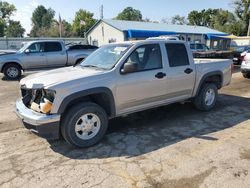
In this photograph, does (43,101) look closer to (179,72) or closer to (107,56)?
(107,56)

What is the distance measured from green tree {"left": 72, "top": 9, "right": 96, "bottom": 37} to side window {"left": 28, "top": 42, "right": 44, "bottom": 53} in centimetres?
5148

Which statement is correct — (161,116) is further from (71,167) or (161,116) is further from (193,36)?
(193,36)

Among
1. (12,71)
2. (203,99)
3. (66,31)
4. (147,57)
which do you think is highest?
(66,31)

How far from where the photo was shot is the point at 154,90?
5.27 meters

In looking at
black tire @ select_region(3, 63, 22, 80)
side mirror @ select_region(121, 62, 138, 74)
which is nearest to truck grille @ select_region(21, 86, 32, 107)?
side mirror @ select_region(121, 62, 138, 74)

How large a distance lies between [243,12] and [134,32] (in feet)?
138

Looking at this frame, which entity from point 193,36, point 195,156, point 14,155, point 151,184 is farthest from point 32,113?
point 193,36

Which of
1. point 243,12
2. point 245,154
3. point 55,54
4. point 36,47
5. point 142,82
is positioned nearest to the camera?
point 245,154

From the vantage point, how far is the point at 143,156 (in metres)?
4.15

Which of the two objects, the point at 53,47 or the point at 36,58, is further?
the point at 53,47

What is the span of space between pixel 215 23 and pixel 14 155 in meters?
71.1

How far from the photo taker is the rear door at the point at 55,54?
13.2 metres

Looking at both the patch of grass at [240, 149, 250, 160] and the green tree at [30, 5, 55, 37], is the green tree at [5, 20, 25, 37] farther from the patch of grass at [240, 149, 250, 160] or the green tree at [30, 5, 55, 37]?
the patch of grass at [240, 149, 250, 160]

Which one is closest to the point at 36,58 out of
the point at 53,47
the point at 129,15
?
the point at 53,47
